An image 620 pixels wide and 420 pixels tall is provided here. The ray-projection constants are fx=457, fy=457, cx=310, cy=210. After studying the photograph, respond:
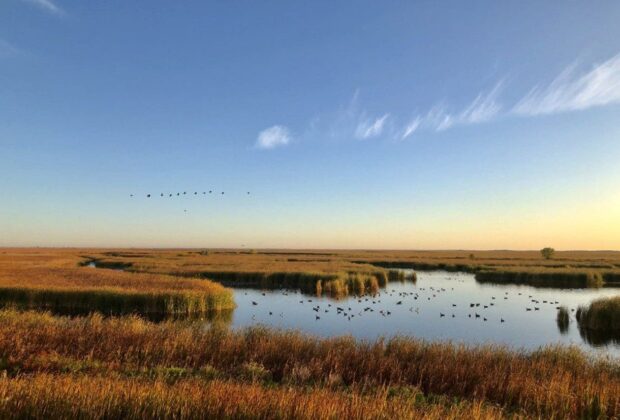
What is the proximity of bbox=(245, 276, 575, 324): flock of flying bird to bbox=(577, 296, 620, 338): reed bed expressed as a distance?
4.55 metres

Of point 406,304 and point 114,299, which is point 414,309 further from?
point 114,299

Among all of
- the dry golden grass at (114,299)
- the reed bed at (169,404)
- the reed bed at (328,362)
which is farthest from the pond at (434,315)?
the reed bed at (169,404)

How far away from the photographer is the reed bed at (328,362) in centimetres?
1057

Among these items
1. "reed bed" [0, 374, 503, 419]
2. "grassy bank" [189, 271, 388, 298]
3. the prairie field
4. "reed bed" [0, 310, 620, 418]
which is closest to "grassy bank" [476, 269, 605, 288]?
"grassy bank" [189, 271, 388, 298]

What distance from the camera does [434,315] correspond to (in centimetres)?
3039

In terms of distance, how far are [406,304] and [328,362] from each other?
22.7 meters

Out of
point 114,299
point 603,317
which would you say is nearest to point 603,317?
point 603,317

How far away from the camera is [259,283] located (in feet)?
153

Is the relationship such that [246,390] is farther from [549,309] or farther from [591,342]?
[549,309]

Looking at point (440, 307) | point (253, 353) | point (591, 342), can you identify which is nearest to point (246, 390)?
point (253, 353)

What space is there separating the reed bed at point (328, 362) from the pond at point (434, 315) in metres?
A: 3.68

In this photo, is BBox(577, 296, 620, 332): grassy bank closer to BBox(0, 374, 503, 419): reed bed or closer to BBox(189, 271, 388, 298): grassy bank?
BBox(189, 271, 388, 298): grassy bank

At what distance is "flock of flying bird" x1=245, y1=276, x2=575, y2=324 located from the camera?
97.3 ft

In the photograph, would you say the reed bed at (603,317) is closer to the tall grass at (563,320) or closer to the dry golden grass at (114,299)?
the tall grass at (563,320)
